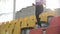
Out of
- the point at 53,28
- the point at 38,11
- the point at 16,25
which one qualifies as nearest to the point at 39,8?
the point at 38,11

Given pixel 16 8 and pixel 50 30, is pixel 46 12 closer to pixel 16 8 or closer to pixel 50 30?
pixel 50 30

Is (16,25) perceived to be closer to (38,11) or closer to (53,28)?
(38,11)

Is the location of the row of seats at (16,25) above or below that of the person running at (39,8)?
below

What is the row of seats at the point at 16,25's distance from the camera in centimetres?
183

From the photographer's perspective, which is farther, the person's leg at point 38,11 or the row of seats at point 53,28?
the person's leg at point 38,11

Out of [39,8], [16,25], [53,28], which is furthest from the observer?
[16,25]

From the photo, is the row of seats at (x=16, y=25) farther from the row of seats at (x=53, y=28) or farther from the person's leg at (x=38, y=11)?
the row of seats at (x=53, y=28)

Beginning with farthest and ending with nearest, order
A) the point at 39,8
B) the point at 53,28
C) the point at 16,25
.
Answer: the point at 16,25, the point at 39,8, the point at 53,28

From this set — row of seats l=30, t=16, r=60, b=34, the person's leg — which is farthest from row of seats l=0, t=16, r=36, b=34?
row of seats l=30, t=16, r=60, b=34

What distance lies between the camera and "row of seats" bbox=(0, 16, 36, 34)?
5.99 ft

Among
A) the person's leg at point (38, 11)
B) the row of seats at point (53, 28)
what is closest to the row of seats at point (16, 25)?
the person's leg at point (38, 11)

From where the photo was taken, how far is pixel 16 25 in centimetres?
199

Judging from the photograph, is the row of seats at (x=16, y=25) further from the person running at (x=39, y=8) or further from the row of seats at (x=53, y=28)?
the row of seats at (x=53, y=28)

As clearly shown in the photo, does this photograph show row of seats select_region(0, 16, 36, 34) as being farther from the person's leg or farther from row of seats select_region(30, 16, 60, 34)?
row of seats select_region(30, 16, 60, 34)
